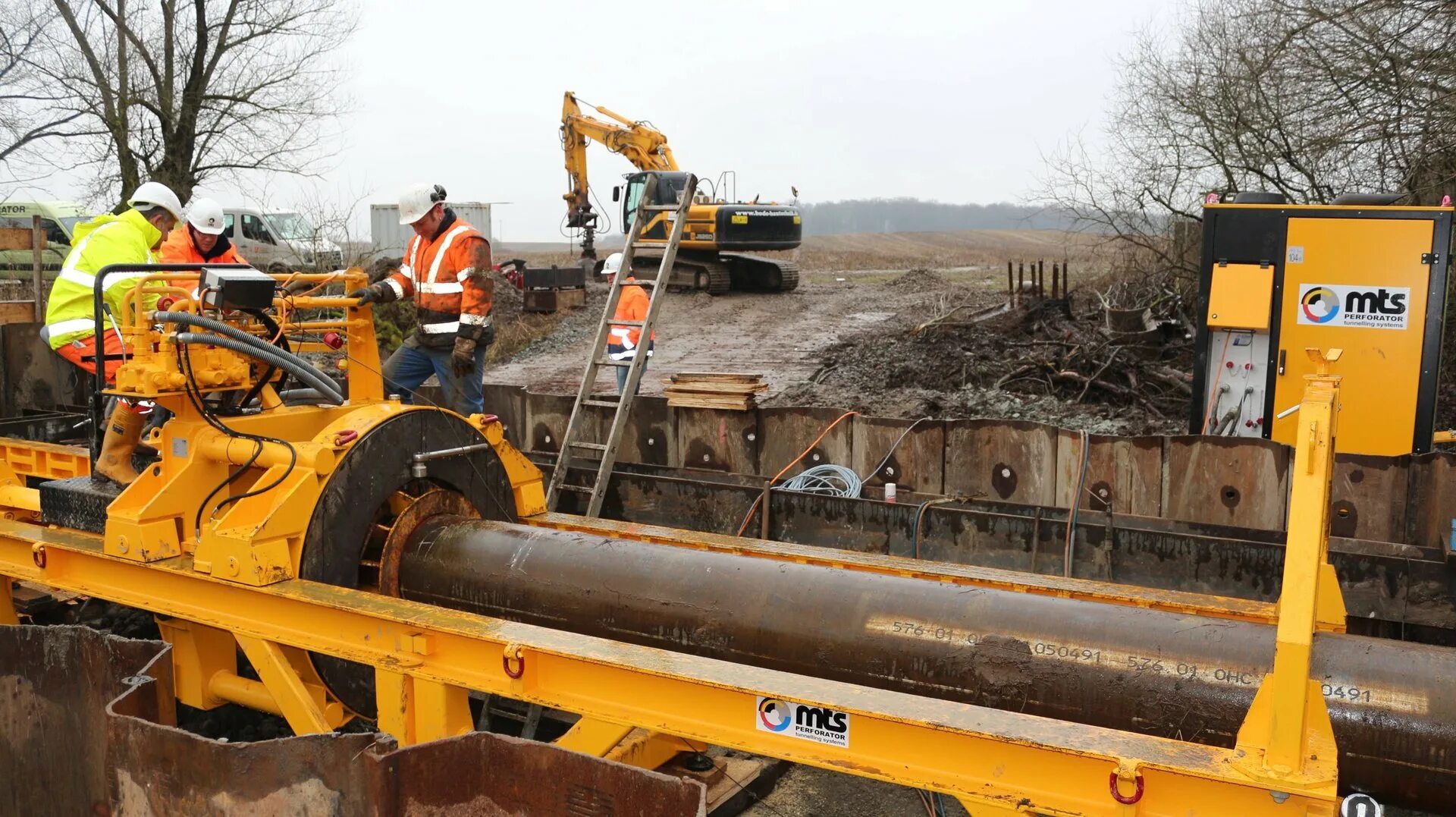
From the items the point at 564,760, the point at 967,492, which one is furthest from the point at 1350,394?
the point at 564,760

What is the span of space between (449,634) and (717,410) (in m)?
4.29

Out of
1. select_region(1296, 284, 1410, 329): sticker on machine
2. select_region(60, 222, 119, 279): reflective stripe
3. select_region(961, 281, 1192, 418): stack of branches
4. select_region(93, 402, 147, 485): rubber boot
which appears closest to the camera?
select_region(93, 402, 147, 485): rubber boot

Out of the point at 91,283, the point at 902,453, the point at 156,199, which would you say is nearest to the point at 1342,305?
the point at 902,453

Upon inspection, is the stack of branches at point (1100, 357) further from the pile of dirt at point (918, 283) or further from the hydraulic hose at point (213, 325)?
the hydraulic hose at point (213, 325)

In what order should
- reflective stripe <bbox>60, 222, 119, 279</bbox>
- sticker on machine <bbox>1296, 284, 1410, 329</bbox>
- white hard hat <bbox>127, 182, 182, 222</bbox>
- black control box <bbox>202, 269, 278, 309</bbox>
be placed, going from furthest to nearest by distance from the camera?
sticker on machine <bbox>1296, 284, 1410, 329</bbox>
white hard hat <bbox>127, 182, 182, 222</bbox>
reflective stripe <bbox>60, 222, 119, 279</bbox>
black control box <bbox>202, 269, 278, 309</bbox>

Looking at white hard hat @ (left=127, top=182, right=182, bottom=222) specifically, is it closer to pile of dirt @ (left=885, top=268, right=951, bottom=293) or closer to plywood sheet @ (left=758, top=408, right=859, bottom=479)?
plywood sheet @ (left=758, top=408, right=859, bottom=479)

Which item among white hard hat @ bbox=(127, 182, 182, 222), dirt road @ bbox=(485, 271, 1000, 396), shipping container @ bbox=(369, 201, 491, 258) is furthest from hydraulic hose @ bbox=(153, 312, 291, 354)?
shipping container @ bbox=(369, 201, 491, 258)

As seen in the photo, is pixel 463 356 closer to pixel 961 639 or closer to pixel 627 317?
pixel 627 317

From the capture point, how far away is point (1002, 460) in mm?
6629

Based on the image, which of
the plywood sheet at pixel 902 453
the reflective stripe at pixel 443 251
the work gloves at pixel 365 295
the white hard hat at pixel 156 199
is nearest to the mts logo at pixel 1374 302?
the plywood sheet at pixel 902 453

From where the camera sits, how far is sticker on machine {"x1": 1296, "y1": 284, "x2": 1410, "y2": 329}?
7.63 m

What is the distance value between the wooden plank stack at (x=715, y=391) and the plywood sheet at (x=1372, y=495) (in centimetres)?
343

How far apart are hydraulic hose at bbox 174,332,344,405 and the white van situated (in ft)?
41.0

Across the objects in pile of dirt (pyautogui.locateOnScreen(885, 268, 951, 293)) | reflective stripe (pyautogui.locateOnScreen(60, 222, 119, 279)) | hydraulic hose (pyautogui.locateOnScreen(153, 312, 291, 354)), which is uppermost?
reflective stripe (pyautogui.locateOnScreen(60, 222, 119, 279))
